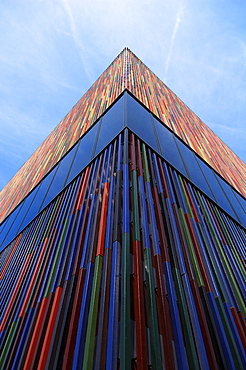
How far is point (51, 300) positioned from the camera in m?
2.89

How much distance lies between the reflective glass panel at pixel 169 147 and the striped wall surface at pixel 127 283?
0.77 metres

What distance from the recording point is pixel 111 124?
5.92 meters

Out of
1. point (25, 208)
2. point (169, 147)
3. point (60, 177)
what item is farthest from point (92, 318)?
point (25, 208)

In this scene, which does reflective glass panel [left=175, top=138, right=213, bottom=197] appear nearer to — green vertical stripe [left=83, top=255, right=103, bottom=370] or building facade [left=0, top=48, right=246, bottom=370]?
building facade [left=0, top=48, right=246, bottom=370]

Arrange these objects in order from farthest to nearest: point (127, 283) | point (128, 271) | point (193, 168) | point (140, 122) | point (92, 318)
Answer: point (193, 168) → point (140, 122) → point (128, 271) → point (127, 283) → point (92, 318)

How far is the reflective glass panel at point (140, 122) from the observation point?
5.45 metres

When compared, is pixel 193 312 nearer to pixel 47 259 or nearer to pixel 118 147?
pixel 47 259

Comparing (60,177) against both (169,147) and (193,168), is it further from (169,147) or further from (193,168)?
(193,168)

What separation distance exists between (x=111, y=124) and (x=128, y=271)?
13.0 ft

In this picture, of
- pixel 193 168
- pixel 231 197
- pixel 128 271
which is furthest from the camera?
pixel 231 197

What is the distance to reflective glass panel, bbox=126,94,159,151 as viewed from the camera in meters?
5.45

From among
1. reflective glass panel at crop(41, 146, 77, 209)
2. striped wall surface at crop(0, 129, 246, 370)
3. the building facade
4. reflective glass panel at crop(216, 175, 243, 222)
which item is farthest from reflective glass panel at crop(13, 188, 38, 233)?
reflective glass panel at crop(216, 175, 243, 222)

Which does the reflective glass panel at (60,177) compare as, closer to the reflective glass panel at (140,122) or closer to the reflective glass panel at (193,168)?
the reflective glass panel at (140,122)

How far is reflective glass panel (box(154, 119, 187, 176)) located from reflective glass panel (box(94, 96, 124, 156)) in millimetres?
982
